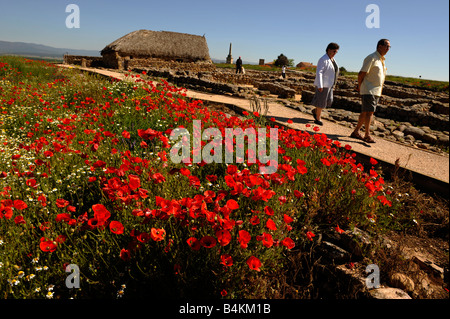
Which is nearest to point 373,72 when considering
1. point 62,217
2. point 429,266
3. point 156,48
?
point 429,266

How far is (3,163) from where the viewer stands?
3127 mm

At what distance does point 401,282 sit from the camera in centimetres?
206

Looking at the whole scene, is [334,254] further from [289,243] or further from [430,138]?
[430,138]

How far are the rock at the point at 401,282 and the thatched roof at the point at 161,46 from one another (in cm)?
2574

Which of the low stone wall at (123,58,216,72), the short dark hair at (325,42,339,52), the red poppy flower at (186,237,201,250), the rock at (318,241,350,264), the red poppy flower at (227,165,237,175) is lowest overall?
the rock at (318,241,350,264)

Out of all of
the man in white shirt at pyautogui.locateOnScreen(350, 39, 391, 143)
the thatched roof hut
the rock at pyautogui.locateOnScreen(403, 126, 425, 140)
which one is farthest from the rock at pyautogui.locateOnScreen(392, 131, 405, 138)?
the thatched roof hut

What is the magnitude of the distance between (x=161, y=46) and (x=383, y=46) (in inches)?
977

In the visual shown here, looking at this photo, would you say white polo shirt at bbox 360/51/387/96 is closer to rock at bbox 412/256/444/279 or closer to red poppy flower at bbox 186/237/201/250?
rock at bbox 412/256/444/279

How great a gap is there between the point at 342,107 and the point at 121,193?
417 inches

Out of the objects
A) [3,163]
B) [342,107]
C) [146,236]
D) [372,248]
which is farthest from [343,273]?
[342,107]

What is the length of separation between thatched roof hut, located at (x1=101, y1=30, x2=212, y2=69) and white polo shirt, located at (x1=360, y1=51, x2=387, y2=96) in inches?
895

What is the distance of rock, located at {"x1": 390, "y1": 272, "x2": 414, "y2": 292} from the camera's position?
2057mm
